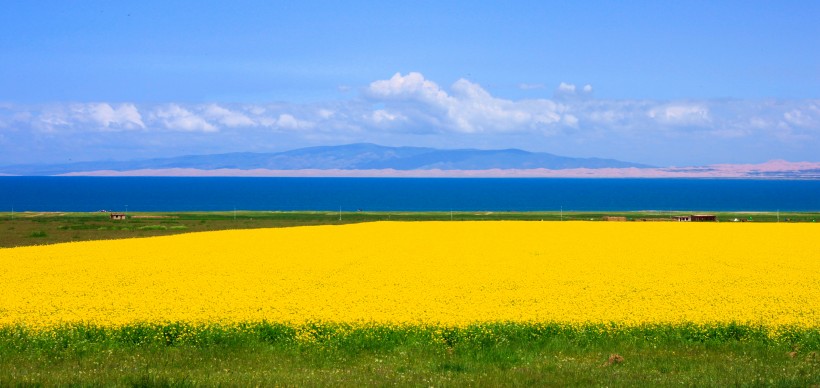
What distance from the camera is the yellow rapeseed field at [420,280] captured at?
17609mm

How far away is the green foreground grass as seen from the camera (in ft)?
39.3

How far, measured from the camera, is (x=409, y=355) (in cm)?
1442

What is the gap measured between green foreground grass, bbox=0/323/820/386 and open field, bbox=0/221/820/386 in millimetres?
44

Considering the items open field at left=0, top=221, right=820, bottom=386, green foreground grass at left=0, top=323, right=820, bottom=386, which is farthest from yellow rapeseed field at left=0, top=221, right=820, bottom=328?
green foreground grass at left=0, top=323, right=820, bottom=386

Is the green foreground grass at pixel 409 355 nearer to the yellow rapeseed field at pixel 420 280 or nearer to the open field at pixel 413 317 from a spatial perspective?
the open field at pixel 413 317

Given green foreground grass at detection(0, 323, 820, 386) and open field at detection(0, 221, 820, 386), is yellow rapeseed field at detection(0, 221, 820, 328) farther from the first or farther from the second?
green foreground grass at detection(0, 323, 820, 386)

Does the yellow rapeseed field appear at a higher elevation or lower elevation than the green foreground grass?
higher

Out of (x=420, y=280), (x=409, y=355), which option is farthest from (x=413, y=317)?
(x=420, y=280)

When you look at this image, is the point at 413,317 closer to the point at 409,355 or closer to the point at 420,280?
the point at 409,355

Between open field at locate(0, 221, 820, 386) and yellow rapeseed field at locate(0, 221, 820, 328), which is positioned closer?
open field at locate(0, 221, 820, 386)

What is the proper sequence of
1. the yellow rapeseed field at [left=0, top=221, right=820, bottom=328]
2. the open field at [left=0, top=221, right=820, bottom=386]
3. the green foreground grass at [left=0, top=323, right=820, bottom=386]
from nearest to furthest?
the green foreground grass at [left=0, top=323, right=820, bottom=386] < the open field at [left=0, top=221, right=820, bottom=386] < the yellow rapeseed field at [left=0, top=221, right=820, bottom=328]

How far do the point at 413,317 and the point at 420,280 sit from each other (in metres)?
5.37

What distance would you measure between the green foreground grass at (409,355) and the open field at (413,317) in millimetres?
44

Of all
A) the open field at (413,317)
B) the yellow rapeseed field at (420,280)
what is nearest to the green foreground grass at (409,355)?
the open field at (413,317)
